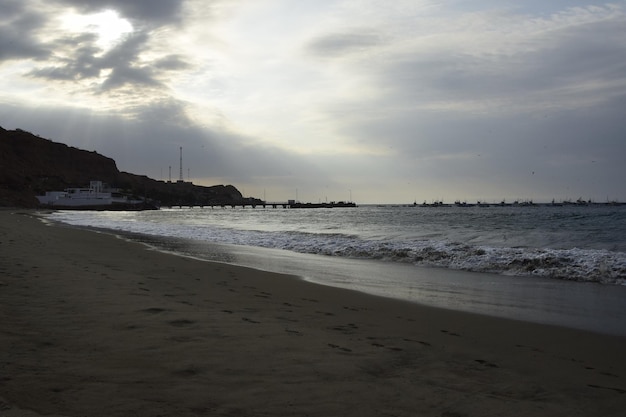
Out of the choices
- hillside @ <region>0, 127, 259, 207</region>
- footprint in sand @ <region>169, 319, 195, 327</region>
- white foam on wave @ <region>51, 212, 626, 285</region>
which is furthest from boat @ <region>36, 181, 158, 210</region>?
footprint in sand @ <region>169, 319, 195, 327</region>

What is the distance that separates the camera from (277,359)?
416 centimetres

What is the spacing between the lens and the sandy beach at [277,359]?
126 inches

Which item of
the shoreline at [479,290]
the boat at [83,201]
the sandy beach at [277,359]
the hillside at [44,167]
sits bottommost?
the shoreline at [479,290]

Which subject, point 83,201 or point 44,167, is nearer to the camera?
point 83,201

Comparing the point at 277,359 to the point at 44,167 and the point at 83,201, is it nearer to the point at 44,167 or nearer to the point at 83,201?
the point at 83,201

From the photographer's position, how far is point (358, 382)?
3.69 metres

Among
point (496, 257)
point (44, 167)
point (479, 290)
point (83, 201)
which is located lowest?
point (479, 290)

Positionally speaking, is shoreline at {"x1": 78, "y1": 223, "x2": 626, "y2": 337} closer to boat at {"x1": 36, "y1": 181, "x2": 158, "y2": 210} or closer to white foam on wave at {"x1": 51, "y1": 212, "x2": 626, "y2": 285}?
white foam on wave at {"x1": 51, "y1": 212, "x2": 626, "y2": 285}

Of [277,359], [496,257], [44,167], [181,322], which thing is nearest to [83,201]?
[44,167]

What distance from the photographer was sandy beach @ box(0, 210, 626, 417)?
3.20 metres

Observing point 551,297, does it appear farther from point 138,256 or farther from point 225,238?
point 225,238

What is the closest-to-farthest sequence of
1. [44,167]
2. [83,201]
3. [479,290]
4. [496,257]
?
[479,290], [496,257], [83,201], [44,167]

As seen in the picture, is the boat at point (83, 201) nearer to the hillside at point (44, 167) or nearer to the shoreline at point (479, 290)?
the hillside at point (44, 167)

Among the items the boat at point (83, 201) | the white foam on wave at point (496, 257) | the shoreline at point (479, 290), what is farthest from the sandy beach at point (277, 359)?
the boat at point (83, 201)
